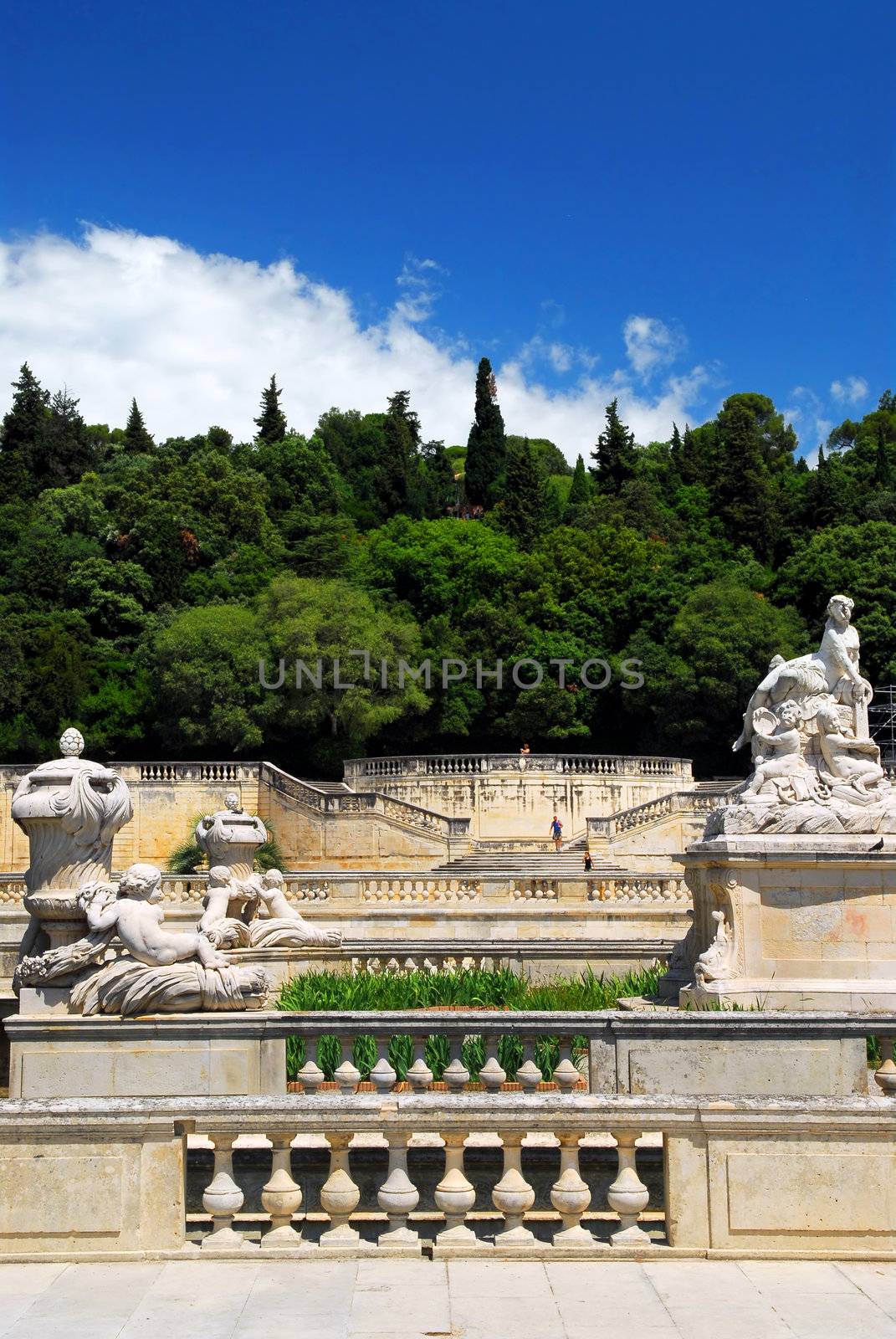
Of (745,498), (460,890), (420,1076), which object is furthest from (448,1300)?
(745,498)

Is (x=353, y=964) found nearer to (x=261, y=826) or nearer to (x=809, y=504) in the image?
(x=261, y=826)

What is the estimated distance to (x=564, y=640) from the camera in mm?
53219

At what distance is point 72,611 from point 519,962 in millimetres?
42025

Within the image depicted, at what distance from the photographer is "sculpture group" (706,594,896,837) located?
1282cm

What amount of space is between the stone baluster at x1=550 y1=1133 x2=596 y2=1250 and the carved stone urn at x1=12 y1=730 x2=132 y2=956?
197 inches

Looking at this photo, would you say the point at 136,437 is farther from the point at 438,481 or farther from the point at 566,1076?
the point at 566,1076

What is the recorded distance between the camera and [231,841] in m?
15.0

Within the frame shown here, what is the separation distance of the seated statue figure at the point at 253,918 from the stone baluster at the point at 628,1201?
6811 millimetres

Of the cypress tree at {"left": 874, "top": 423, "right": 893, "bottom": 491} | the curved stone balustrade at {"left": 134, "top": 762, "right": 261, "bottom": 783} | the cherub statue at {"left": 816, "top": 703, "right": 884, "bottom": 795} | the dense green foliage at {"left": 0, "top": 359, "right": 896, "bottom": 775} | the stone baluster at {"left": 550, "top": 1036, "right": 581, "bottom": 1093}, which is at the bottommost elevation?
the stone baluster at {"left": 550, "top": 1036, "right": 581, "bottom": 1093}

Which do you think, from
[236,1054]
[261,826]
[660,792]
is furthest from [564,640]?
[236,1054]

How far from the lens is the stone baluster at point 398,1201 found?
6098 millimetres

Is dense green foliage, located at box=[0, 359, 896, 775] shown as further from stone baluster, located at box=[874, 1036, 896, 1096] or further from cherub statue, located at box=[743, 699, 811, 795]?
stone baluster, located at box=[874, 1036, 896, 1096]

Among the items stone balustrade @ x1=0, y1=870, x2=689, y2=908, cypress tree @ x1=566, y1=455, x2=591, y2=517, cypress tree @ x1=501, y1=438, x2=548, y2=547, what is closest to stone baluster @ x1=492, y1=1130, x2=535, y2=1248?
stone balustrade @ x1=0, y1=870, x2=689, y2=908

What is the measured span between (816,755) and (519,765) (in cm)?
2739
